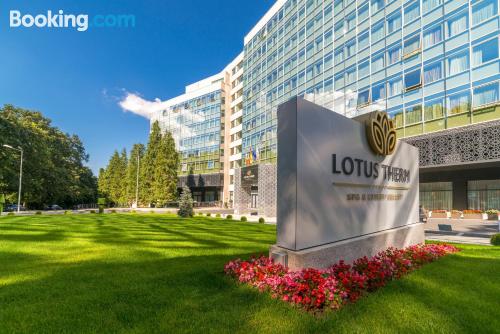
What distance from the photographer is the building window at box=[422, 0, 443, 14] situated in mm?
23894

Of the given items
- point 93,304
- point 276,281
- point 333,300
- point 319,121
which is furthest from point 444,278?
point 93,304

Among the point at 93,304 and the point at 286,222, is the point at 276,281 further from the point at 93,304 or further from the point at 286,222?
the point at 93,304

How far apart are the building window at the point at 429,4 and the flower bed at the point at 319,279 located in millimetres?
26016

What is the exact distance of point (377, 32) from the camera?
2861cm

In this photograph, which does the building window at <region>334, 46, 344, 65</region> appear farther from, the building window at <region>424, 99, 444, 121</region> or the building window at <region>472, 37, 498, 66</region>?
the building window at <region>472, 37, 498, 66</region>

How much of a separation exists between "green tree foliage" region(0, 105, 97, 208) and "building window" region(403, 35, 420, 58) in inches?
1767

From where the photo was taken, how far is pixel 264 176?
3669 cm

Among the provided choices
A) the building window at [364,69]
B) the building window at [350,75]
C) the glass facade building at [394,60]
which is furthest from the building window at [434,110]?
the building window at [350,75]

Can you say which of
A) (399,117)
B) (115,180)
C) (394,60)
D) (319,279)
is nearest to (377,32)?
(394,60)

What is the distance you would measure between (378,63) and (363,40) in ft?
12.6

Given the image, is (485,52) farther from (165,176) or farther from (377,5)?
(165,176)

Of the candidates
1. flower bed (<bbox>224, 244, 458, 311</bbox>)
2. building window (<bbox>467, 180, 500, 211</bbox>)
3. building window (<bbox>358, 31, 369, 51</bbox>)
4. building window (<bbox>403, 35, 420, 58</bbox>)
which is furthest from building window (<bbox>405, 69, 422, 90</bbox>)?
flower bed (<bbox>224, 244, 458, 311</bbox>)

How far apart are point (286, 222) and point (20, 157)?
46253mm

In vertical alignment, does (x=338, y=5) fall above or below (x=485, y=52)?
above
